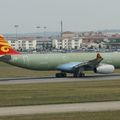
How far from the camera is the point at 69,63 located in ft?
176

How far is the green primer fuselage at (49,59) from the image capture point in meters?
52.0

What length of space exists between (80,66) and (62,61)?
2.20 meters

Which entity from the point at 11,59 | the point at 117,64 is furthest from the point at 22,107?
the point at 117,64

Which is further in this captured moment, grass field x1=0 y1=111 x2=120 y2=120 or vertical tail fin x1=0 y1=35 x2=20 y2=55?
vertical tail fin x1=0 y1=35 x2=20 y2=55

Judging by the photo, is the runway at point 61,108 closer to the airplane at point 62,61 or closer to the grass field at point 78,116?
the grass field at point 78,116

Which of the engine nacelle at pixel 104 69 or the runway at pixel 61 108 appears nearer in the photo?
the runway at pixel 61 108

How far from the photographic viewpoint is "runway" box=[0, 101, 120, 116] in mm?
22706

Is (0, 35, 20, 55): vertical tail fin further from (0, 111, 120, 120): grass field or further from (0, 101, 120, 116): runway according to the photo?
(0, 111, 120, 120): grass field

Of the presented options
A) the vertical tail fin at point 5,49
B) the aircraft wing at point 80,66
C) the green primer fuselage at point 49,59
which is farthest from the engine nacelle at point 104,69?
the vertical tail fin at point 5,49

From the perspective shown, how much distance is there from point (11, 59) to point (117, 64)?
12569 mm

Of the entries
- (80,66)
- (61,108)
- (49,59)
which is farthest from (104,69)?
(61,108)

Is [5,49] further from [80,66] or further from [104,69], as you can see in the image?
[104,69]

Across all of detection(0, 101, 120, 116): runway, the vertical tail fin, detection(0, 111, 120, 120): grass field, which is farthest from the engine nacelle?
detection(0, 111, 120, 120): grass field

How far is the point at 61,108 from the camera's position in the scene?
23922 millimetres
